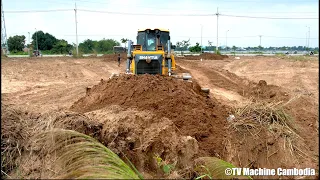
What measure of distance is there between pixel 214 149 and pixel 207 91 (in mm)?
4379

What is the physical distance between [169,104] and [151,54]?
209 inches

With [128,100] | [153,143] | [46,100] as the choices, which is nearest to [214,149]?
[153,143]

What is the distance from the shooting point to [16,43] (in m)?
A: 68.9

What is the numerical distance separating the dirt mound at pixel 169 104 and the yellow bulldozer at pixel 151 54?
280 centimetres

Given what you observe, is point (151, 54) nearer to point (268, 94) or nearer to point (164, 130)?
point (268, 94)

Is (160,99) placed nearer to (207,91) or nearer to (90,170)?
(207,91)

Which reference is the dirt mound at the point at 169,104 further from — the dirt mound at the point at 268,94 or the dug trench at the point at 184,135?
the dirt mound at the point at 268,94

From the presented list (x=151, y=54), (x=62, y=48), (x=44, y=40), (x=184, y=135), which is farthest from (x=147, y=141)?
(x=44, y=40)

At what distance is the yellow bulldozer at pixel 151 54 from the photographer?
12.5 meters

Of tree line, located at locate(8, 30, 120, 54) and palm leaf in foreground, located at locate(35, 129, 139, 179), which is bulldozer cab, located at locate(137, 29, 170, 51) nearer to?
palm leaf in foreground, located at locate(35, 129, 139, 179)

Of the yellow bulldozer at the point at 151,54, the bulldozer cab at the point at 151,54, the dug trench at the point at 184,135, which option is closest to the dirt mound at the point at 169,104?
the dug trench at the point at 184,135

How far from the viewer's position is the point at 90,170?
376 cm

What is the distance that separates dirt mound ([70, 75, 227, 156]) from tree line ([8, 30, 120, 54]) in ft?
185

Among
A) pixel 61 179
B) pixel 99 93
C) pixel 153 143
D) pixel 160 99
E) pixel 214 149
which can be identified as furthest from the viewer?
pixel 99 93
